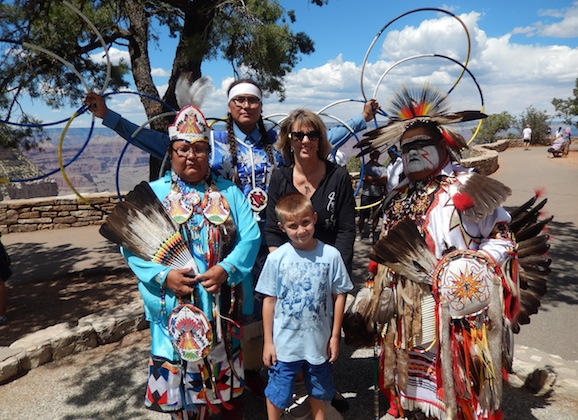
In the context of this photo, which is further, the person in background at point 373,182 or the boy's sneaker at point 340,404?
the person in background at point 373,182

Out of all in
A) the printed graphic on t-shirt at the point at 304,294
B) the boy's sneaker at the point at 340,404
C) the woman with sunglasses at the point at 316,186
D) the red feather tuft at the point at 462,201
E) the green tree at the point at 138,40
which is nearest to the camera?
the red feather tuft at the point at 462,201

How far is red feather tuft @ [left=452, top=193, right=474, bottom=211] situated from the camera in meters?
2.07

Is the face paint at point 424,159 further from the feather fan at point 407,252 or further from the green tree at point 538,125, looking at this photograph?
the green tree at point 538,125

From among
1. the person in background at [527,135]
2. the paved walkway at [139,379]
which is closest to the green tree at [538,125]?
the person in background at [527,135]

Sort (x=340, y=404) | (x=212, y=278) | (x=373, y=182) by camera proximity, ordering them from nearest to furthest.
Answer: (x=212, y=278) < (x=340, y=404) < (x=373, y=182)

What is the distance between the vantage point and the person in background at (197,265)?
2.26 m

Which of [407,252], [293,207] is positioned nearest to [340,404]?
[407,252]

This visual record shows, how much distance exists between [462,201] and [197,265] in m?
1.38

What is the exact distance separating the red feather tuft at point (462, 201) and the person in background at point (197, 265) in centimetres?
106

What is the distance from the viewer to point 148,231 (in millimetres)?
2287

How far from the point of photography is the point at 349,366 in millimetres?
3441

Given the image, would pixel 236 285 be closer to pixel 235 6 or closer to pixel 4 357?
pixel 4 357

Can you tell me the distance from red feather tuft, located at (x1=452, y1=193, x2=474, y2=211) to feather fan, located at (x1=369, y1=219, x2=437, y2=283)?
0.76 feet

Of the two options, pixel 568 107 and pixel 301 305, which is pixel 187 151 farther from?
pixel 568 107
